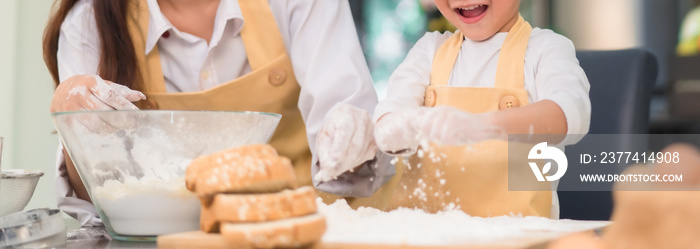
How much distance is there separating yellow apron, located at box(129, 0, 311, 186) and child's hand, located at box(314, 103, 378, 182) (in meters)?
0.29

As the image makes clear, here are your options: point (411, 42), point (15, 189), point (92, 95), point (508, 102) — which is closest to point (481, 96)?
point (508, 102)

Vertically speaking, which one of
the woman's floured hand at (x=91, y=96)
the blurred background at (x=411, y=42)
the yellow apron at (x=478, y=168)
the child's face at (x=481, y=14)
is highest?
the child's face at (x=481, y=14)

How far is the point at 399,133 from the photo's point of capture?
3.15 feet

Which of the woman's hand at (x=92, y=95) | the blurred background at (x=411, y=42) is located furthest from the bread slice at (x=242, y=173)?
the blurred background at (x=411, y=42)

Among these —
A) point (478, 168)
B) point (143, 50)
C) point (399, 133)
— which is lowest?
point (478, 168)

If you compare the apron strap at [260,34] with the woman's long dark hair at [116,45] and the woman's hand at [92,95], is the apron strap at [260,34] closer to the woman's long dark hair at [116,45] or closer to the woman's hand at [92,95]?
the woman's long dark hair at [116,45]

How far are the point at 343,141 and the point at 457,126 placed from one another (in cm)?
20

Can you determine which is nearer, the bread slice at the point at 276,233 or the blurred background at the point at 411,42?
the bread slice at the point at 276,233

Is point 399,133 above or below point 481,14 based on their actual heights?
below

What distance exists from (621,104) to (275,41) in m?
0.80

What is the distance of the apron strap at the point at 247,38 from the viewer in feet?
4.21

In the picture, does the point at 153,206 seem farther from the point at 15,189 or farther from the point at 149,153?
the point at 15,189

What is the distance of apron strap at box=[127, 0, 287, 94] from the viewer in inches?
50.5

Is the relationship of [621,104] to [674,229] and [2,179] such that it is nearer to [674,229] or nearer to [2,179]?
[674,229]
